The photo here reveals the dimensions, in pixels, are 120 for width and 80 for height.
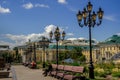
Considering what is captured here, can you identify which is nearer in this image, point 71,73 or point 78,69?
point 78,69

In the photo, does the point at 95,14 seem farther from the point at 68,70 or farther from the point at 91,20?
the point at 68,70

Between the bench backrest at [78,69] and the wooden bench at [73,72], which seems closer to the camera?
the wooden bench at [73,72]

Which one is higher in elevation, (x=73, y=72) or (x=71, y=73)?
(x=73, y=72)

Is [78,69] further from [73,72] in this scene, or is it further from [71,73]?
[71,73]

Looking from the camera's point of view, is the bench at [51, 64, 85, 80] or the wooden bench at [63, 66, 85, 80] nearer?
the wooden bench at [63, 66, 85, 80]

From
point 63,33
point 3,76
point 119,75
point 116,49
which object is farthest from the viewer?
point 116,49

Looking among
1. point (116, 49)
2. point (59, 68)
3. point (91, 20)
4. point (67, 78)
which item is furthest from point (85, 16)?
point (116, 49)

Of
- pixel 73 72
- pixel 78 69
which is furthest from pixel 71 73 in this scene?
pixel 78 69

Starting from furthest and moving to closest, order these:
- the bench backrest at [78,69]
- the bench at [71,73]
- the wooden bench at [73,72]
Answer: the bench backrest at [78,69]
the bench at [71,73]
the wooden bench at [73,72]

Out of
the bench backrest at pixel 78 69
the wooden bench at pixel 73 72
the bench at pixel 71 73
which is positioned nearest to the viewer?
the wooden bench at pixel 73 72

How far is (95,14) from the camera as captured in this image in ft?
77.0

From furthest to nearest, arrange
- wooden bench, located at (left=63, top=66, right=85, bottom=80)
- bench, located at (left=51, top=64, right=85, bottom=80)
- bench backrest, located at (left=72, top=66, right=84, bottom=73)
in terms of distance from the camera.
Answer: bench backrest, located at (left=72, top=66, right=84, bottom=73), bench, located at (left=51, top=64, right=85, bottom=80), wooden bench, located at (left=63, top=66, right=85, bottom=80)

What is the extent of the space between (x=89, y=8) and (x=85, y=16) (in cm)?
69

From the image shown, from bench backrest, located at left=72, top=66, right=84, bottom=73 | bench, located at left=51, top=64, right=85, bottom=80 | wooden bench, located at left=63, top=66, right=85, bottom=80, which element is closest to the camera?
wooden bench, located at left=63, top=66, right=85, bottom=80
